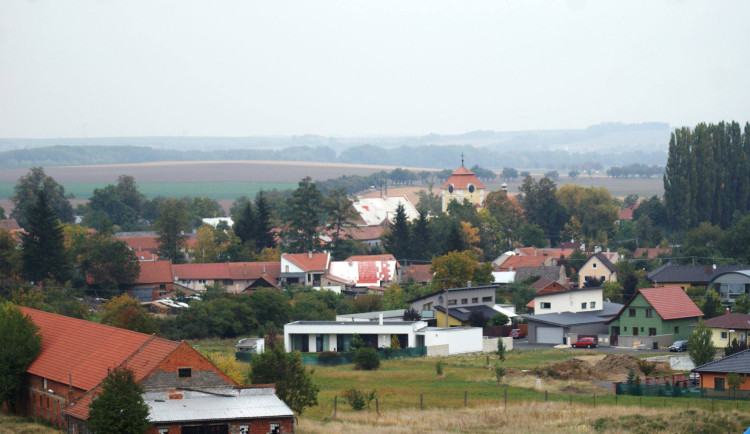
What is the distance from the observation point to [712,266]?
7844 centimetres

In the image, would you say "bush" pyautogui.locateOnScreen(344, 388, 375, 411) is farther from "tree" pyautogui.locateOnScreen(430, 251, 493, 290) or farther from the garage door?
"tree" pyautogui.locateOnScreen(430, 251, 493, 290)

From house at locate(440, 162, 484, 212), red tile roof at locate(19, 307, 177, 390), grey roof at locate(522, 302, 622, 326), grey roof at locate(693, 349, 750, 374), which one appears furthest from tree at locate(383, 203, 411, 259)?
grey roof at locate(693, 349, 750, 374)

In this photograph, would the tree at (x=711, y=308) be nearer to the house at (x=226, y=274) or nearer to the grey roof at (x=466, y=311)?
the grey roof at (x=466, y=311)

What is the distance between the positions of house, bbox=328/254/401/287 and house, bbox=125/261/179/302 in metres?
12.5

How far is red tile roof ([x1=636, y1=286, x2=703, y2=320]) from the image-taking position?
59406mm

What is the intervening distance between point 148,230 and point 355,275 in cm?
5099

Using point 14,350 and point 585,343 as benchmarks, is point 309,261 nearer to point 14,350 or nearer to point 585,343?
point 585,343

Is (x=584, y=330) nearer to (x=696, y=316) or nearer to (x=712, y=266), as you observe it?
(x=696, y=316)

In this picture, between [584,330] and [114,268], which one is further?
[114,268]

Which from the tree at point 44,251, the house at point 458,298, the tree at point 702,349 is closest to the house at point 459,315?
the house at point 458,298

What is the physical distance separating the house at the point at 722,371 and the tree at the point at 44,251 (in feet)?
165

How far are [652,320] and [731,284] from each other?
616 inches

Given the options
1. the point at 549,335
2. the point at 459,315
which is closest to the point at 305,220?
the point at 459,315

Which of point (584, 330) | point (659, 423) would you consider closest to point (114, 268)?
point (584, 330)
